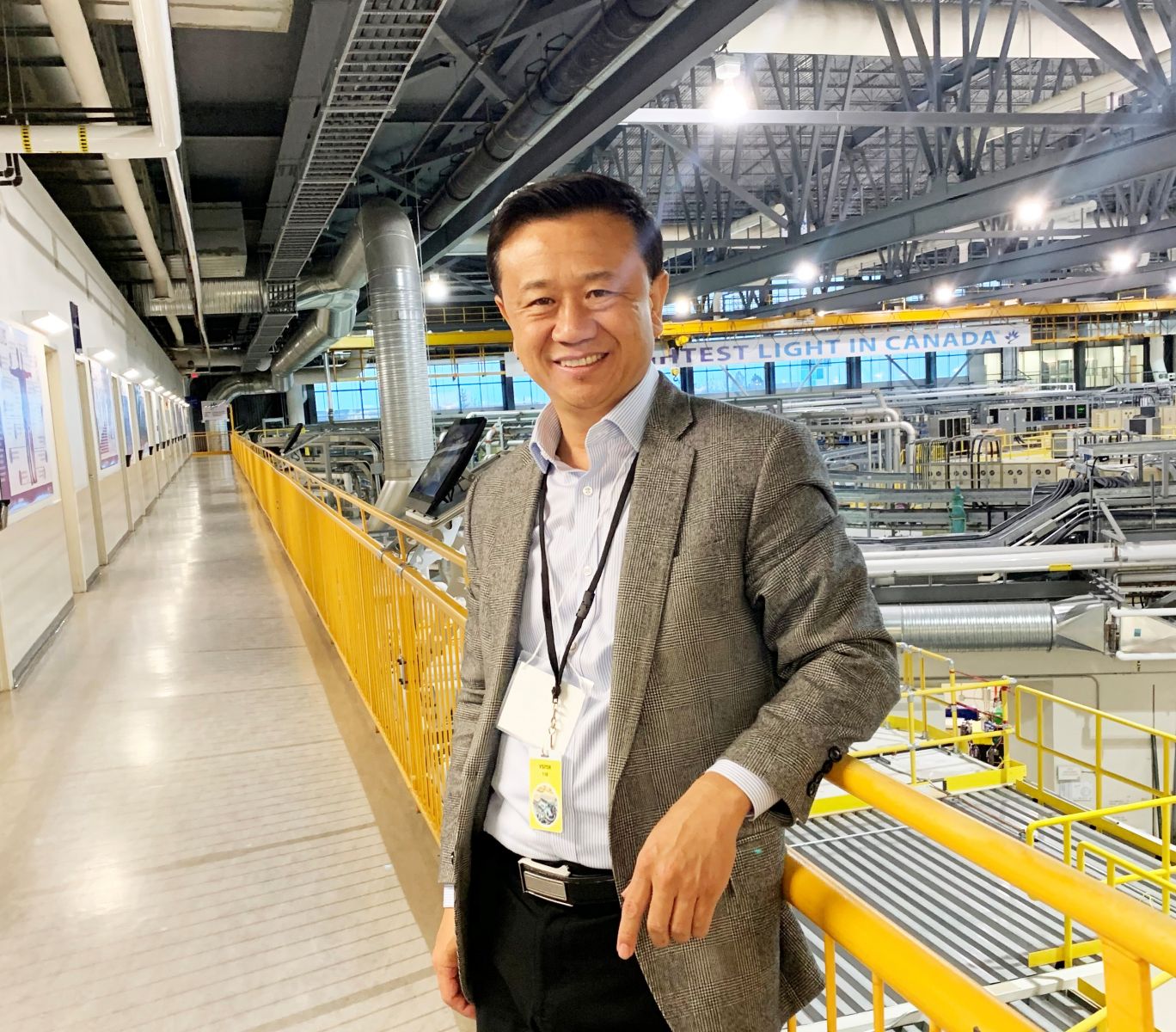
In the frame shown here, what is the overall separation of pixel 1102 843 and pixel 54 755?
314 inches

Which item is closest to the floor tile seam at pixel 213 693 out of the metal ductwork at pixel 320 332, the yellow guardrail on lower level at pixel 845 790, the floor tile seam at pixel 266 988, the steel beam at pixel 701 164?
the yellow guardrail on lower level at pixel 845 790

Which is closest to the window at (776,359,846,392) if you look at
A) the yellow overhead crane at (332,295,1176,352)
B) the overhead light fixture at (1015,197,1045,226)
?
the yellow overhead crane at (332,295,1176,352)

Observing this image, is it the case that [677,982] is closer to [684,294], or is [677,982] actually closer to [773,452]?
[773,452]

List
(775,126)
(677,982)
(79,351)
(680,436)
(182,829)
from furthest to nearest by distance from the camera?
(775,126)
(79,351)
(182,829)
(680,436)
(677,982)

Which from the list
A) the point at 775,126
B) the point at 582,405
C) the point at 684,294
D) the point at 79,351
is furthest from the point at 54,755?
the point at 775,126

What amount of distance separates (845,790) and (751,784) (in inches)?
7.9

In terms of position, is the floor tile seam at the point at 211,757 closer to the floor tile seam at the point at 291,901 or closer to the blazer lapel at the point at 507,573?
the floor tile seam at the point at 291,901

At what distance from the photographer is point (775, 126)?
17.5 meters

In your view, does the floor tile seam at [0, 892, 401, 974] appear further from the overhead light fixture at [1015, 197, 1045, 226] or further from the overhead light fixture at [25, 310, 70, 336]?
the overhead light fixture at [1015, 197, 1045, 226]

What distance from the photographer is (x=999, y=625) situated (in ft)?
33.6

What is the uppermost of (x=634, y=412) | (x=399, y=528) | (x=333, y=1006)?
(x=634, y=412)

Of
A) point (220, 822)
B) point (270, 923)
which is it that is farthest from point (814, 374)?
point (270, 923)

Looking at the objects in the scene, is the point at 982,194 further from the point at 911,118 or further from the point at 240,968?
the point at 240,968

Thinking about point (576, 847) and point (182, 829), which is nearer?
point (576, 847)
